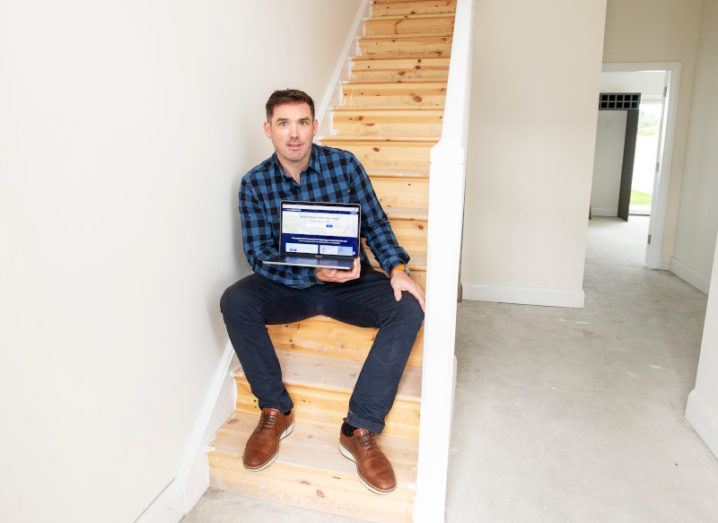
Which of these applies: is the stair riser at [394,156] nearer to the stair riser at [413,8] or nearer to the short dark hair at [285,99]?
the short dark hair at [285,99]

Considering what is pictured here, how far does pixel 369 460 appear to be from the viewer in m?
1.45

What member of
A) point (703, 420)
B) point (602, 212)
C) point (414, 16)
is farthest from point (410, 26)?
point (602, 212)

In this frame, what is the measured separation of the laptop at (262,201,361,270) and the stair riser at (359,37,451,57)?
6.17ft

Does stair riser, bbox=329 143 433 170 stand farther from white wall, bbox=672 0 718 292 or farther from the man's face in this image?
white wall, bbox=672 0 718 292

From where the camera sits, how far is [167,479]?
1440 millimetres

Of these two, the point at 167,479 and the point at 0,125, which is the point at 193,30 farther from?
the point at 167,479

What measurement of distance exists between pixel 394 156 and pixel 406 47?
1.06m

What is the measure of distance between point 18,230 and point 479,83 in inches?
118

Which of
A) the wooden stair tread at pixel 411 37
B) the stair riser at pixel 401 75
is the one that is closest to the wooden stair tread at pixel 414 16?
the wooden stair tread at pixel 411 37

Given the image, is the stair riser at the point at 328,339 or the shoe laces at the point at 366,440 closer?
the shoe laces at the point at 366,440

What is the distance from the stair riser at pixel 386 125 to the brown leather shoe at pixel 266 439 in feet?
4.95

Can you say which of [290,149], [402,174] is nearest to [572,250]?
[402,174]

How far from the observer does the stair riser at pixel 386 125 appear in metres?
2.58

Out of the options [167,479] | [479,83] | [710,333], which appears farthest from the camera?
[479,83]
